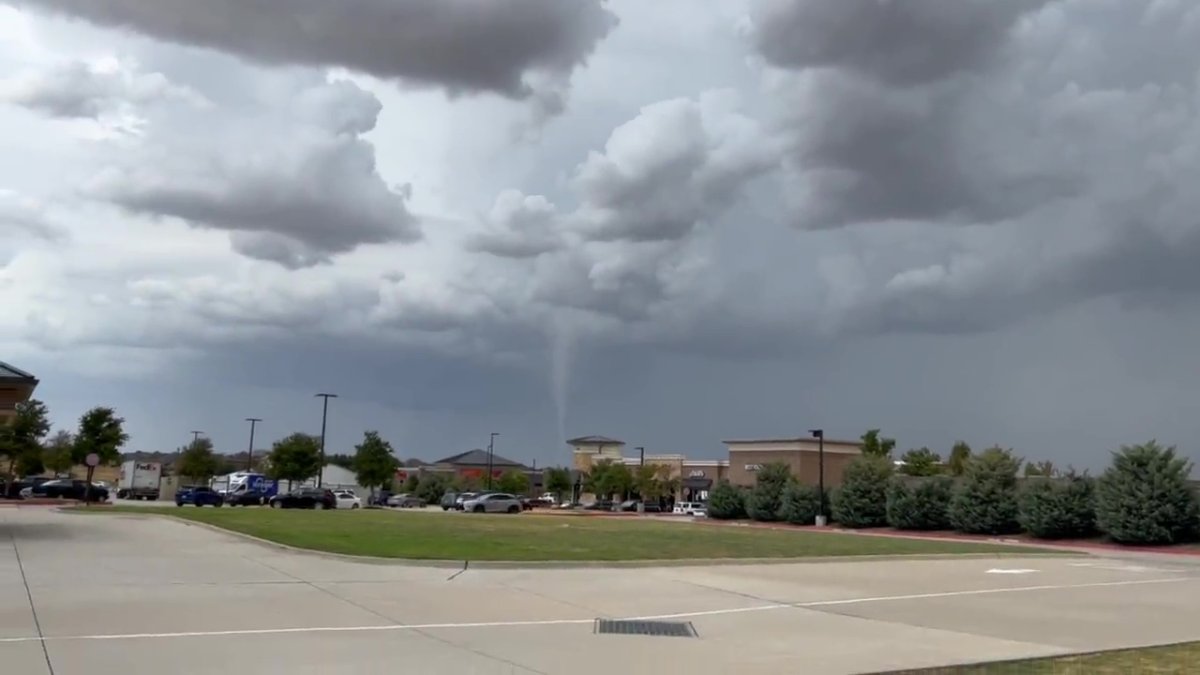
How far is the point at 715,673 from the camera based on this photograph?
10.9m

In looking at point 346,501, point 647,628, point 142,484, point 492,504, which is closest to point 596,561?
point 647,628

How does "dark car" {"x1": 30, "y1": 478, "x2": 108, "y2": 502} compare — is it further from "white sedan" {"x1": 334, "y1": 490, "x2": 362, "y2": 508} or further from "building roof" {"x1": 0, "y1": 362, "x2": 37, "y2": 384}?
"building roof" {"x1": 0, "y1": 362, "x2": 37, "y2": 384}

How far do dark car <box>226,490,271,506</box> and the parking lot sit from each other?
Answer: 145 feet

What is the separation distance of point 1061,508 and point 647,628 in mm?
34089

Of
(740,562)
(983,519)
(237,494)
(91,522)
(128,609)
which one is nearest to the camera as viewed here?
(128,609)

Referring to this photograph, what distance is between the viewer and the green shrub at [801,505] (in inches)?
2245

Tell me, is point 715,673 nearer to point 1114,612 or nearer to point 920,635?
point 920,635

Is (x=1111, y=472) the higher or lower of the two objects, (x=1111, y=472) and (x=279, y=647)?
the higher

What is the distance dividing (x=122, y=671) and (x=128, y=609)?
4595 mm

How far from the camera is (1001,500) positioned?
46250mm

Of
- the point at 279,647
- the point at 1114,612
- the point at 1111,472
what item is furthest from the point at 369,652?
the point at 1111,472

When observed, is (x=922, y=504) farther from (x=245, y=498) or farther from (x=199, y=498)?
(x=199, y=498)

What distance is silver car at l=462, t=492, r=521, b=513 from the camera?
222 feet

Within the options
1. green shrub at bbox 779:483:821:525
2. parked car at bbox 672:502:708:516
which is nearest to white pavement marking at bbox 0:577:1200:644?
green shrub at bbox 779:483:821:525
